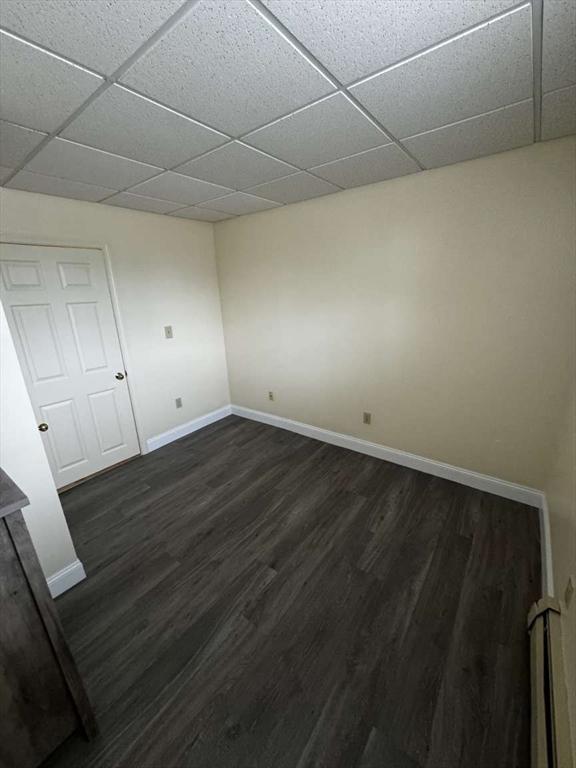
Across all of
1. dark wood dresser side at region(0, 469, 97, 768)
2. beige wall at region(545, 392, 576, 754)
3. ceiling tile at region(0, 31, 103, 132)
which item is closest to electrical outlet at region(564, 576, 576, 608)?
beige wall at region(545, 392, 576, 754)

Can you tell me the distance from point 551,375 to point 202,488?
2.78 m

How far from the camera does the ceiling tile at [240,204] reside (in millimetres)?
2699

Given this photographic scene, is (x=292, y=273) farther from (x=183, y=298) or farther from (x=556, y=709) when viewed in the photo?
(x=556, y=709)

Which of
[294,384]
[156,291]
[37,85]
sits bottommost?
[294,384]

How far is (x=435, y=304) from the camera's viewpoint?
241 centimetres

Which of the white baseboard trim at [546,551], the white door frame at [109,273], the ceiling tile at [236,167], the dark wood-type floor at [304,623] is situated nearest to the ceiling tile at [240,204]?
the ceiling tile at [236,167]

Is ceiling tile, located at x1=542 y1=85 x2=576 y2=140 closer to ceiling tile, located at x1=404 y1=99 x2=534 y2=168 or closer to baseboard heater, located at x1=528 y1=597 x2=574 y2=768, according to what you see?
ceiling tile, located at x1=404 y1=99 x2=534 y2=168

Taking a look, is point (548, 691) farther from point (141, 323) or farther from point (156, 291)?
point (156, 291)

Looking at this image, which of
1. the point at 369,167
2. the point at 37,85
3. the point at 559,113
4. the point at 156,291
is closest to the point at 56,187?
the point at 156,291

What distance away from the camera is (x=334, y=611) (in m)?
1.63

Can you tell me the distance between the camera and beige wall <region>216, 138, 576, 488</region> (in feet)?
6.50

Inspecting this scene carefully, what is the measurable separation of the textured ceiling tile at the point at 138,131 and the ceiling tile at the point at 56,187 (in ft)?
2.33

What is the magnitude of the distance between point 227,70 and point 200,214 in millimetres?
2283

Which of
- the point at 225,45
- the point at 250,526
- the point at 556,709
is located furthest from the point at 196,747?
the point at 225,45
